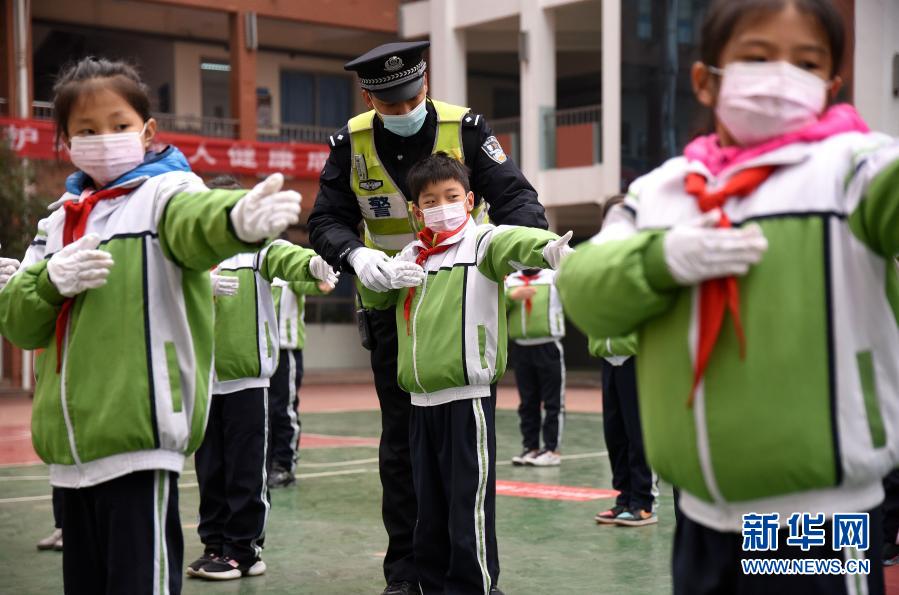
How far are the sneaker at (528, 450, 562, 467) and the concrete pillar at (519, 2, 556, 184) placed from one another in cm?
1172

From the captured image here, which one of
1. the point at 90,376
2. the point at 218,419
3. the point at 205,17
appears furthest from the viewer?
the point at 205,17

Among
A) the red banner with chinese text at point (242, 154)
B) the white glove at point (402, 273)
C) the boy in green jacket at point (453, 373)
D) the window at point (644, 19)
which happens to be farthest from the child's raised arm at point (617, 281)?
the window at point (644, 19)

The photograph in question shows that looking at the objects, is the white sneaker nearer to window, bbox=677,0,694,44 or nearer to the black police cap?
the black police cap

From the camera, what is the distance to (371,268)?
4355mm

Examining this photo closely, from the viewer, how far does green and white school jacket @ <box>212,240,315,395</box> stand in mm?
5848

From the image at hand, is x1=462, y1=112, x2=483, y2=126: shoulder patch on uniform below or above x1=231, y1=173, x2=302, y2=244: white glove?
above

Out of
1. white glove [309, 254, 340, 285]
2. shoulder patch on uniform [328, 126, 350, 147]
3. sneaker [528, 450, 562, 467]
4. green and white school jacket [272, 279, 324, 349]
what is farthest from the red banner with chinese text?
shoulder patch on uniform [328, 126, 350, 147]

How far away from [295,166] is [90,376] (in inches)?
745

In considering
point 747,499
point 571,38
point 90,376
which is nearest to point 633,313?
point 747,499

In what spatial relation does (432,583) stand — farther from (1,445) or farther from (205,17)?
(205,17)

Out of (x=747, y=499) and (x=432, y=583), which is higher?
(x=747, y=499)

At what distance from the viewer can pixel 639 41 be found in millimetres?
19797

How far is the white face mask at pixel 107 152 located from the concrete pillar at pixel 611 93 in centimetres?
1719

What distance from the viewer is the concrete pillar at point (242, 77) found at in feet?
72.9
